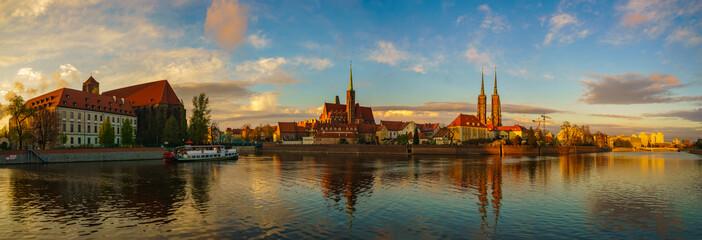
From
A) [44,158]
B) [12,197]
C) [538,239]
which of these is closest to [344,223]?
[538,239]

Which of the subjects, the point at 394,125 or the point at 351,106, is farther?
the point at 351,106

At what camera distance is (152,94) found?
391 feet

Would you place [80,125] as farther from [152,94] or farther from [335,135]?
[335,135]

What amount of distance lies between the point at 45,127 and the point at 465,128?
139804 mm

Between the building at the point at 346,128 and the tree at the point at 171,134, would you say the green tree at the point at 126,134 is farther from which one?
the building at the point at 346,128

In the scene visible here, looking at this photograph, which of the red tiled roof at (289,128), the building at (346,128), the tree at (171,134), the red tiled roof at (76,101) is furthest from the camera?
the red tiled roof at (289,128)

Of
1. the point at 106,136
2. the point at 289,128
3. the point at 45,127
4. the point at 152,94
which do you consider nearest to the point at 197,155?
the point at 106,136

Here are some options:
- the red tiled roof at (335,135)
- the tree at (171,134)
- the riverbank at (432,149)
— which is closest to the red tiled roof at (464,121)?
the riverbank at (432,149)

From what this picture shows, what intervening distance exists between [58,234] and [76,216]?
15.3ft

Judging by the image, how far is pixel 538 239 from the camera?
61.6 feet

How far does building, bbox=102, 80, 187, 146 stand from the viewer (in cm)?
11400

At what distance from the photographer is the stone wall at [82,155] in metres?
67.8

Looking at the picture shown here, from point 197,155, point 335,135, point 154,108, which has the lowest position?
point 197,155

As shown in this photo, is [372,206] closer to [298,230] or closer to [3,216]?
[298,230]
